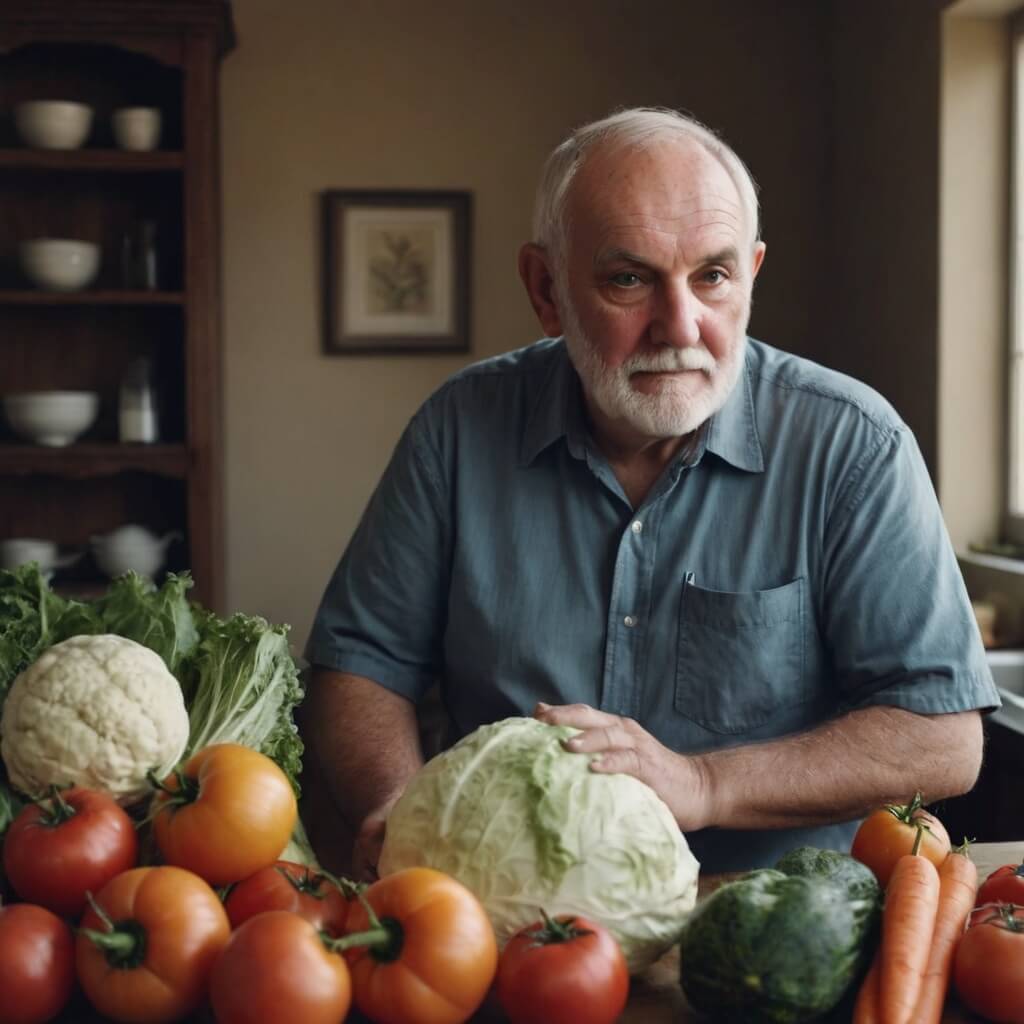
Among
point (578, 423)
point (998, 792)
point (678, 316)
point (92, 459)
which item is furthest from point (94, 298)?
point (998, 792)

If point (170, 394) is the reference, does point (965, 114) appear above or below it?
above

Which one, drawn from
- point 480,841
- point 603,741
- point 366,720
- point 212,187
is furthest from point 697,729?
point 212,187

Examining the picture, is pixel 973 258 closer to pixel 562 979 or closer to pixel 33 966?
pixel 562 979

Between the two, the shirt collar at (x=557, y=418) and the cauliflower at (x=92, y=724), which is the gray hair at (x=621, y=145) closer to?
the shirt collar at (x=557, y=418)

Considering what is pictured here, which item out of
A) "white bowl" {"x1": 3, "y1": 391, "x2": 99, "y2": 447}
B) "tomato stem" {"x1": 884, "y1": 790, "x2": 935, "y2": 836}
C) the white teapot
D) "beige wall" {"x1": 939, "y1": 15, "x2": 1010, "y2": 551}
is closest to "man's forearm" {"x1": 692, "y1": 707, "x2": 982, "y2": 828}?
"tomato stem" {"x1": 884, "y1": 790, "x2": 935, "y2": 836}

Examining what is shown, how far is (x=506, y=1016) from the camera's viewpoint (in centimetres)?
85

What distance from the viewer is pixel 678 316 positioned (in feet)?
4.83

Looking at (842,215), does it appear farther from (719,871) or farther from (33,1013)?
(33,1013)

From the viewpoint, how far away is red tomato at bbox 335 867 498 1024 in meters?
0.77

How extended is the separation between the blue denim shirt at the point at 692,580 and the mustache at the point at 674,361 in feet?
0.36

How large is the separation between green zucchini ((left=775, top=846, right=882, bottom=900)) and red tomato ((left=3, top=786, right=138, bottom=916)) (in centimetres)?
48

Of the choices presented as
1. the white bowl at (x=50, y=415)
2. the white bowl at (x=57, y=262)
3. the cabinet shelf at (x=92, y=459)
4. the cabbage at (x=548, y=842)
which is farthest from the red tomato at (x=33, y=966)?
the white bowl at (x=57, y=262)

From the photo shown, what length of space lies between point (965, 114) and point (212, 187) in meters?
2.06

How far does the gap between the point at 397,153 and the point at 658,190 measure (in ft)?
8.79
